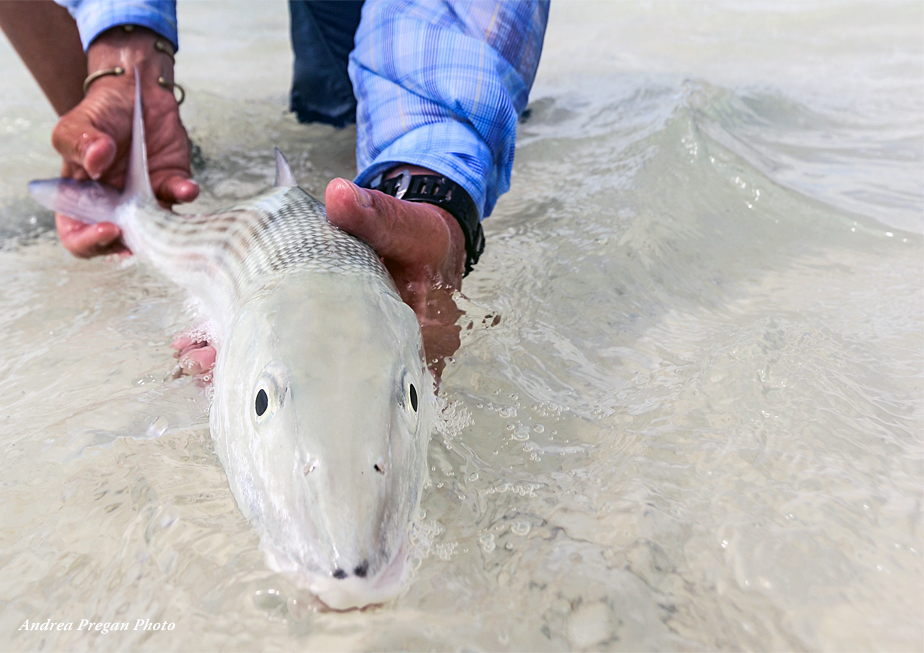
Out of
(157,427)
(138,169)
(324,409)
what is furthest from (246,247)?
(138,169)

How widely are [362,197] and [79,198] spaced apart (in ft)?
6.08

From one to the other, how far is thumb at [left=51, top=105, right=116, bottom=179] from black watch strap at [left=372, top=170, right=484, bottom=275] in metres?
1.32

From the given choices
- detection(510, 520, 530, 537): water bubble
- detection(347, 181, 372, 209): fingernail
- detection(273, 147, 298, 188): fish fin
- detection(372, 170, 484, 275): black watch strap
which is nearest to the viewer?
detection(510, 520, 530, 537): water bubble

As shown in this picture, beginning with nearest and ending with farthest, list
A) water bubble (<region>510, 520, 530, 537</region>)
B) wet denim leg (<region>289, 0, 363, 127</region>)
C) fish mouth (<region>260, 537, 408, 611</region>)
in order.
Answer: fish mouth (<region>260, 537, 408, 611</region>) < water bubble (<region>510, 520, 530, 537</region>) < wet denim leg (<region>289, 0, 363, 127</region>)

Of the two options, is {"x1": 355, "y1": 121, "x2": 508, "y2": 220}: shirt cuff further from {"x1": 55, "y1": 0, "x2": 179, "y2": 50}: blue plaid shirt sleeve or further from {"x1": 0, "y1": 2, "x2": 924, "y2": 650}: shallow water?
{"x1": 55, "y1": 0, "x2": 179, "y2": 50}: blue plaid shirt sleeve

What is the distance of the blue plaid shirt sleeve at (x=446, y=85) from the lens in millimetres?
2184

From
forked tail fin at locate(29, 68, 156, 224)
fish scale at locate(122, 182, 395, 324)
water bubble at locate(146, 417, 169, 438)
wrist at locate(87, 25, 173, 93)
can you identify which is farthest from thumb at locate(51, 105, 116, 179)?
water bubble at locate(146, 417, 169, 438)

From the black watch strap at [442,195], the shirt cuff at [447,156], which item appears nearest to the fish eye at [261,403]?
the black watch strap at [442,195]

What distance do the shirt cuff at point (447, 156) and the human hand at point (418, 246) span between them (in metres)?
0.06

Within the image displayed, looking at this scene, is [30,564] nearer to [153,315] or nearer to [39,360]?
[39,360]

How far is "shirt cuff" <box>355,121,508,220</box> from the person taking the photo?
2.10 metres

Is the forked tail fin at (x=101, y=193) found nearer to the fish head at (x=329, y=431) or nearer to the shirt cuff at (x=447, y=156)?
the shirt cuff at (x=447, y=156)

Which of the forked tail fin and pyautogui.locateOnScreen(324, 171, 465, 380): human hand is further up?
pyautogui.locateOnScreen(324, 171, 465, 380): human hand

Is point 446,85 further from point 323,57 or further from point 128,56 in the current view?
point 323,57
